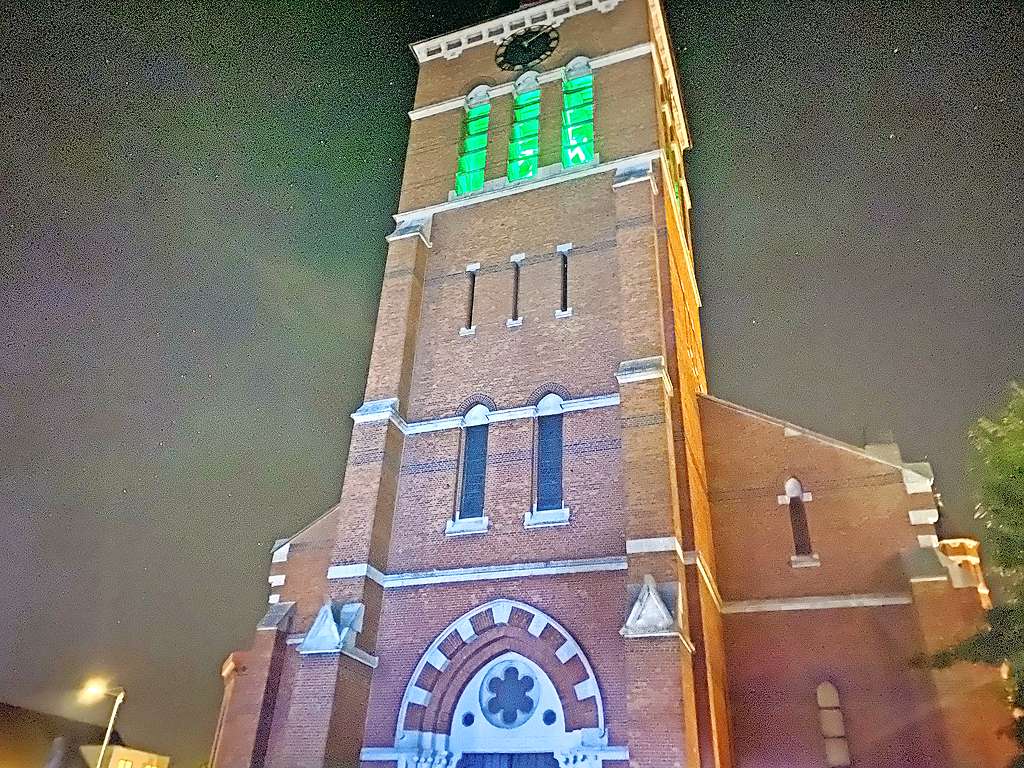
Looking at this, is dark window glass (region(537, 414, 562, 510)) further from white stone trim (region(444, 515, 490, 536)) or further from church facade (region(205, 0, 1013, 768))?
white stone trim (region(444, 515, 490, 536))

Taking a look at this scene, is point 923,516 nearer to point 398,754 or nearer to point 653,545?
point 653,545

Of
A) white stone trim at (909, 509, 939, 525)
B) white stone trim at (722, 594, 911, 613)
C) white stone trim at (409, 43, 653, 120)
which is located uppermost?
white stone trim at (409, 43, 653, 120)

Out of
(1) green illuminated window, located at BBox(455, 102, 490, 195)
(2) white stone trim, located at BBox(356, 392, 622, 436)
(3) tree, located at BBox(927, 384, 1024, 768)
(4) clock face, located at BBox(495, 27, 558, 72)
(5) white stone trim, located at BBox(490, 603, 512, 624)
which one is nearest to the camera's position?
(3) tree, located at BBox(927, 384, 1024, 768)

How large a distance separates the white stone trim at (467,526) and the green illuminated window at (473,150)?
9626mm

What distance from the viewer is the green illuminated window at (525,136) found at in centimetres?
2038

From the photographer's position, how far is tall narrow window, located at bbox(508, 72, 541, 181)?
66.9ft

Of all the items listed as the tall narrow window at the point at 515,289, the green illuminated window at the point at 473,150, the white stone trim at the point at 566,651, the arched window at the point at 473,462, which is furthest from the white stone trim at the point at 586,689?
the green illuminated window at the point at 473,150

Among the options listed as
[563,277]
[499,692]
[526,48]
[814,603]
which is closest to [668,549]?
[499,692]

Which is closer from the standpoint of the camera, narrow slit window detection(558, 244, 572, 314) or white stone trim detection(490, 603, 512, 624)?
white stone trim detection(490, 603, 512, 624)

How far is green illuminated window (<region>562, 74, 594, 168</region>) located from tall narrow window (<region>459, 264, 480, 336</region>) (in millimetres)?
3869

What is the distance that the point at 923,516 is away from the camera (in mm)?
15242

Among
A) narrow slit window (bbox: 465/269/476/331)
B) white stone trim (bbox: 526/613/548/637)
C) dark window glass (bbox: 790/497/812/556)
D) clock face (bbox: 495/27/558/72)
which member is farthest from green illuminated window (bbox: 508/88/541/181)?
white stone trim (bbox: 526/613/548/637)

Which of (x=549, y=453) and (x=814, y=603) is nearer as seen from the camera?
(x=814, y=603)

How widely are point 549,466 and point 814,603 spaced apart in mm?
6044
